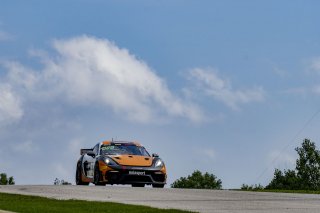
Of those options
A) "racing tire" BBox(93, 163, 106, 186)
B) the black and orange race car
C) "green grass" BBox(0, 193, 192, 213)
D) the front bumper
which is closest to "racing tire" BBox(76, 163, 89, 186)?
the black and orange race car

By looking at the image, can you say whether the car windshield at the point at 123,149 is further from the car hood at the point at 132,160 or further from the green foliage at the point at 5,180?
the green foliage at the point at 5,180

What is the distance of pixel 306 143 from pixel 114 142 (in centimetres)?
8104

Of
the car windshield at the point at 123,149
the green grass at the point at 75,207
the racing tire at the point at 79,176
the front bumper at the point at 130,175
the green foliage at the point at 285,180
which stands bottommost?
the green grass at the point at 75,207

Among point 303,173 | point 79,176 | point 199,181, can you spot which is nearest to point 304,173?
point 303,173

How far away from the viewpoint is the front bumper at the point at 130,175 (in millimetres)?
25062

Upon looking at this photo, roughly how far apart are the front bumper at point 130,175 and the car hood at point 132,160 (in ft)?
0.60

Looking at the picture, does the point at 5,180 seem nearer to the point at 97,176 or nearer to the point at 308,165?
the point at 308,165

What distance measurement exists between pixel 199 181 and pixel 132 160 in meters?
Result: 103

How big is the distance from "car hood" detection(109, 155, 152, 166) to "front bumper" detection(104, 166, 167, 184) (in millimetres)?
182

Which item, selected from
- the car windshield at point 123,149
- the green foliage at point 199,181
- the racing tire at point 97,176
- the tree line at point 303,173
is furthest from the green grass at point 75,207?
the green foliage at point 199,181

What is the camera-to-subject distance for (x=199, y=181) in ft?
419

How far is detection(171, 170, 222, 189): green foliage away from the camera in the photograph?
125500mm

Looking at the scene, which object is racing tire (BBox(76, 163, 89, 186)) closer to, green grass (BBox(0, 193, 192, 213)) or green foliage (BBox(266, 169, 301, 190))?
green grass (BBox(0, 193, 192, 213))

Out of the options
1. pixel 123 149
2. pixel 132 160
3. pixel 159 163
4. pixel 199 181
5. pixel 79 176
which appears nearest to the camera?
pixel 132 160
